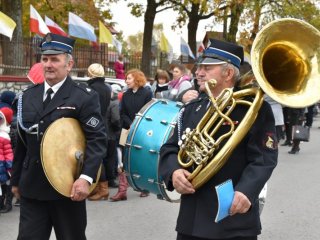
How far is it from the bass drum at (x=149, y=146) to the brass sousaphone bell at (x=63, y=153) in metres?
1.77

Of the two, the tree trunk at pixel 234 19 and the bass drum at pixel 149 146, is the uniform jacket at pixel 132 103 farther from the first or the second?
the tree trunk at pixel 234 19

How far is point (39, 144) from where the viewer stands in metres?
3.73

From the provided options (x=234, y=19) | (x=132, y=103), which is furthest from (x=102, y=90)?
(x=234, y=19)

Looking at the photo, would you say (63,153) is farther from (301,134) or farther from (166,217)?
(301,134)

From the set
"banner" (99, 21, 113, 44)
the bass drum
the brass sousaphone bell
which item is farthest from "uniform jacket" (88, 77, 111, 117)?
"banner" (99, 21, 113, 44)

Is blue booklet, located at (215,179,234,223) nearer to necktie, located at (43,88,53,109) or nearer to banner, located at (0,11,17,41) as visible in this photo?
necktie, located at (43,88,53,109)

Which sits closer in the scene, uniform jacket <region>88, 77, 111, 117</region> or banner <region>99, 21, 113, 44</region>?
uniform jacket <region>88, 77, 111, 117</region>

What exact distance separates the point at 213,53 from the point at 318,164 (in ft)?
25.6

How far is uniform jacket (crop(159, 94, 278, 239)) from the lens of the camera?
9.87ft

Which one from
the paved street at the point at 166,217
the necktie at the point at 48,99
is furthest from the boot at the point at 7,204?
the necktie at the point at 48,99

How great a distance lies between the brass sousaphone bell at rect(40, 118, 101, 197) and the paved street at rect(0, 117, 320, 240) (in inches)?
84.4

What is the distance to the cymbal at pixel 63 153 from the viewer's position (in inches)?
141

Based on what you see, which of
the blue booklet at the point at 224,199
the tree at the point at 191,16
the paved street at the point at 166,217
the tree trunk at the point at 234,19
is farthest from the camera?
the tree at the point at 191,16

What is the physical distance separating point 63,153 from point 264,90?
1407 mm
